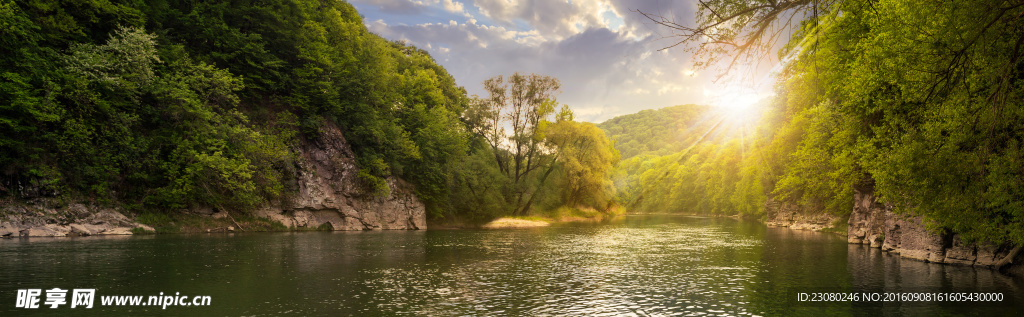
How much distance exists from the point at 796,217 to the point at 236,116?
2632 inches

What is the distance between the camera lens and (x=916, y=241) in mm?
27172

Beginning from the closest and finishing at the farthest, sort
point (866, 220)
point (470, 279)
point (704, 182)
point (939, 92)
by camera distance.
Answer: point (939, 92) → point (470, 279) → point (866, 220) → point (704, 182)

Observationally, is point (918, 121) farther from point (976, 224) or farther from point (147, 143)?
point (147, 143)

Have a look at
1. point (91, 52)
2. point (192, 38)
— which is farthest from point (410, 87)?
point (91, 52)

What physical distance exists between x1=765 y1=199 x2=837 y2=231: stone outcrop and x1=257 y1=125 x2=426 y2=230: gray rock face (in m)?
47.0

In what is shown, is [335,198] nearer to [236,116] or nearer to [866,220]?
[236,116]

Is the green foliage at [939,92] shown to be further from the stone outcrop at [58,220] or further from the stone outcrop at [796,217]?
the stone outcrop at [58,220]

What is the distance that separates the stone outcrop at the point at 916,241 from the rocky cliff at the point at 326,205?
44851 mm

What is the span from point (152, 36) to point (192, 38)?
854 cm

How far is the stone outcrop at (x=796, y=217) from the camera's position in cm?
5719

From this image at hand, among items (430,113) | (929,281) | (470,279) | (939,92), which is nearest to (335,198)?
(430,113)

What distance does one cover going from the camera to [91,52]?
119 feet

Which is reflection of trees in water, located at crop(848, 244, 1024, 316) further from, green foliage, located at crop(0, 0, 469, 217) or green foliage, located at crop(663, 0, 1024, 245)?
green foliage, located at crop(0, 0, 469, 217)

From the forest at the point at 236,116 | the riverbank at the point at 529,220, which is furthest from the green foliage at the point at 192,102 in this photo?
the riverbank at the point at 529,220
